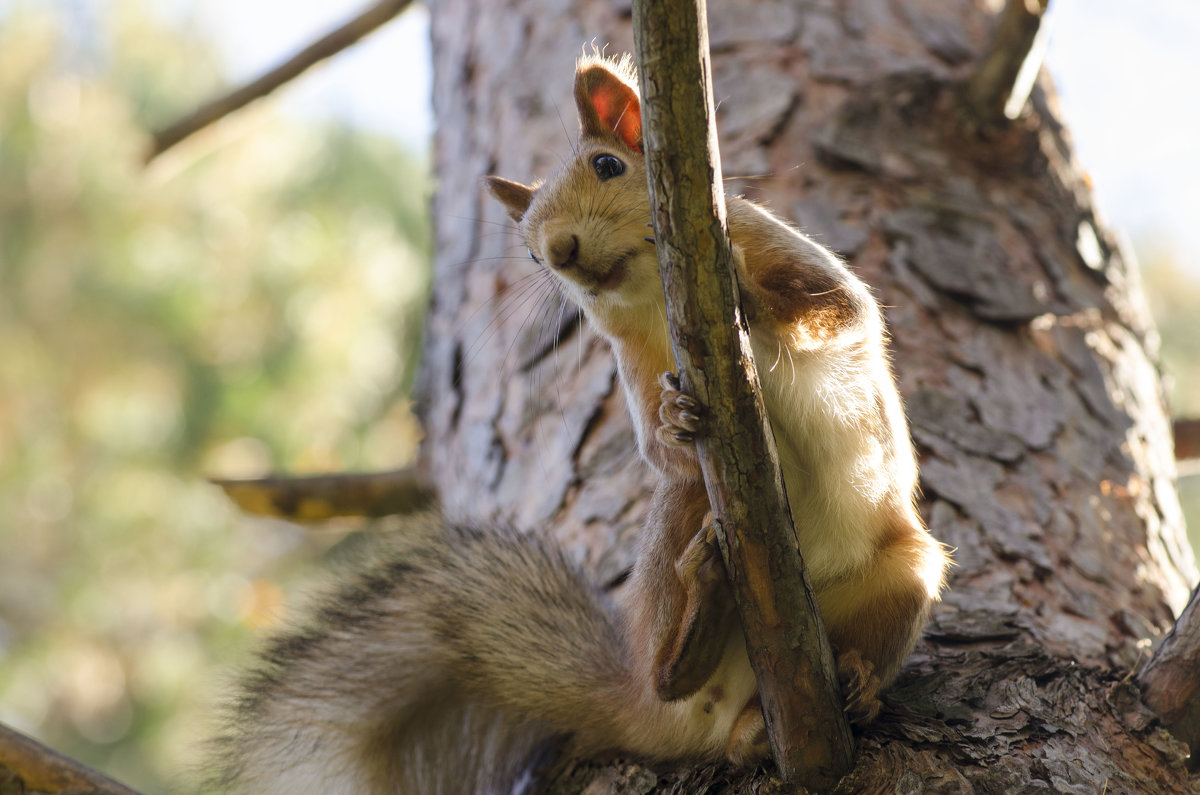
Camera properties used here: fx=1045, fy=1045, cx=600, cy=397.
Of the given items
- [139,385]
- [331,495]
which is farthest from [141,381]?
[331,495]

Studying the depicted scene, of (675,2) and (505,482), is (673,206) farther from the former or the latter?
(505,482)

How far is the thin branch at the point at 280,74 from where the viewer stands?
2594 mm

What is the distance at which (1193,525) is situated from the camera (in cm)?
424

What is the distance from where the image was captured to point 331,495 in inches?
84.8

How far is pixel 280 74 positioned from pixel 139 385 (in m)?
1.80

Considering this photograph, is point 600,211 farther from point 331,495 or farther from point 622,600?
point 331,495

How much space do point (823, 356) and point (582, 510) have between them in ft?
1.73

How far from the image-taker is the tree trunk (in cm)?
112

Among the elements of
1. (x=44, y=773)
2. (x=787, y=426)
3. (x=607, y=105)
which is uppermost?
(x=607, y=105)

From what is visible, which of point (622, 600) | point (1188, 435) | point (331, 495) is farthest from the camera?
point (331, 495)

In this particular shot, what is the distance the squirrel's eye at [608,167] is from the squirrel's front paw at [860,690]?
0.62 m

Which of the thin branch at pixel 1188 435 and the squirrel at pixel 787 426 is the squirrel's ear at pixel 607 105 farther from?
the thin branch at pixel 1188 435

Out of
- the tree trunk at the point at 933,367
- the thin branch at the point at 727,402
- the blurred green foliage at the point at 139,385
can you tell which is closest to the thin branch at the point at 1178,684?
the tree trunk at the point at 933,367

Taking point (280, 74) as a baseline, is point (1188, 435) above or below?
below
